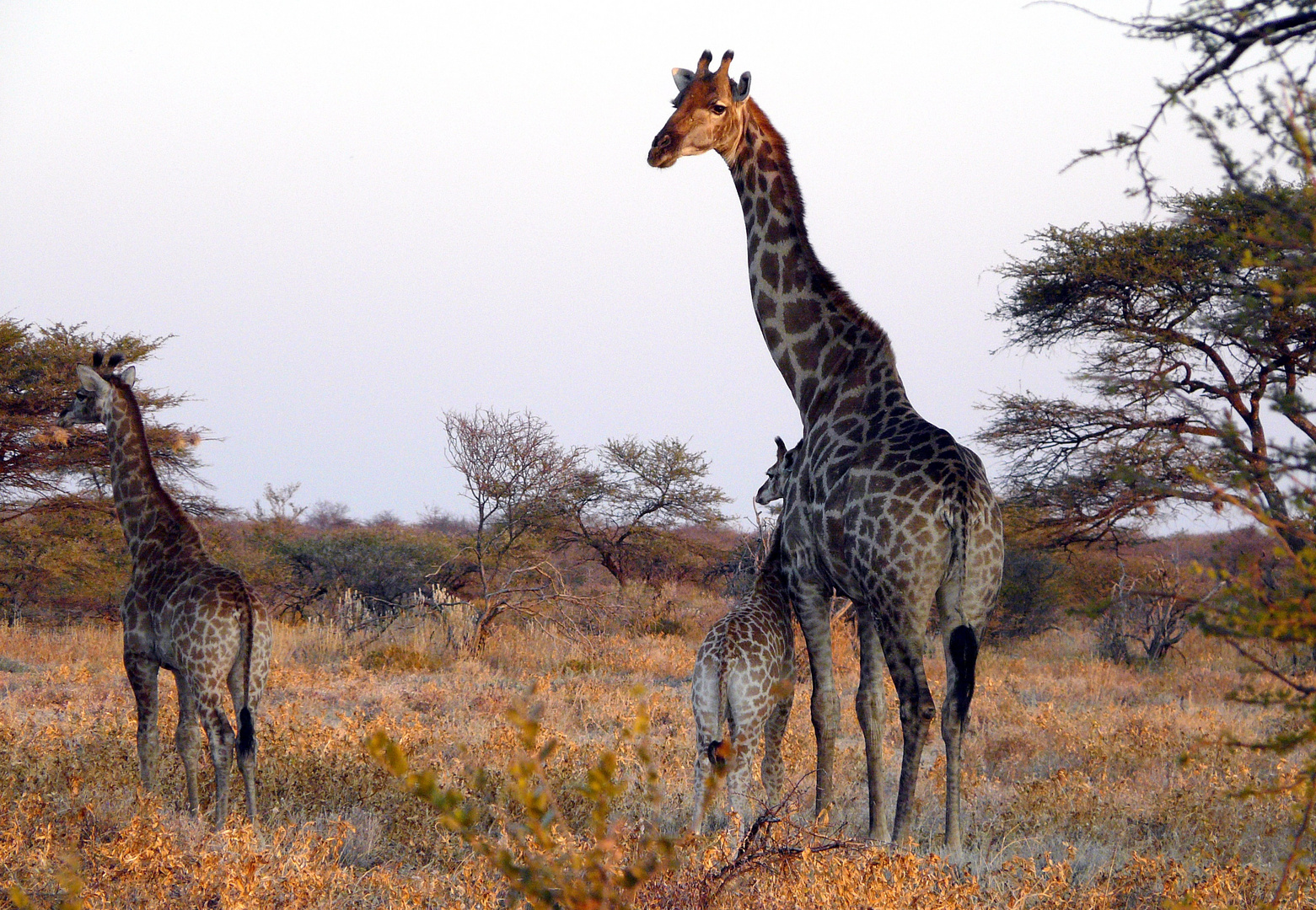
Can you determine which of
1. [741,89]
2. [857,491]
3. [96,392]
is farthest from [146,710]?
[741,89]

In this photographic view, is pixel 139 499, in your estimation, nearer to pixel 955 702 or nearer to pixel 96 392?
pixel 96 392

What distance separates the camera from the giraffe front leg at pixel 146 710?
5730 mm

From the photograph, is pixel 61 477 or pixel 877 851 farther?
pixel 61 477

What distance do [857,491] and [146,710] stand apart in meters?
4.18

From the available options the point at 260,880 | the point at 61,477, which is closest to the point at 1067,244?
the point at 260,880

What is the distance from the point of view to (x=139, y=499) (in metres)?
6.45

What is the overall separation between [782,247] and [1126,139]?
196 cm

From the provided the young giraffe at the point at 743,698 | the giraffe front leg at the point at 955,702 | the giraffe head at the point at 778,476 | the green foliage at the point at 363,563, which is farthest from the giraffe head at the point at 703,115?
the green foliage at the point at 363,563

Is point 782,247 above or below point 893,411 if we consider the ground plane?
above

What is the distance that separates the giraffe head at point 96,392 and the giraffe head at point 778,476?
13.7 ft

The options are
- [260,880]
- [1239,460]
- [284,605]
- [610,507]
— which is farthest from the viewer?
[610,507]

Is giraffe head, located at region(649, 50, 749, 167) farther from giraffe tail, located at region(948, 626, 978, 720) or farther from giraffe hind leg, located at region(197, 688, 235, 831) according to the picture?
giraffe hind leg, located at region(197, 688, 235, 831)

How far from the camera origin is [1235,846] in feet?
17.3

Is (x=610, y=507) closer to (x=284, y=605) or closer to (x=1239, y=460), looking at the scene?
(x=284, y=605)
